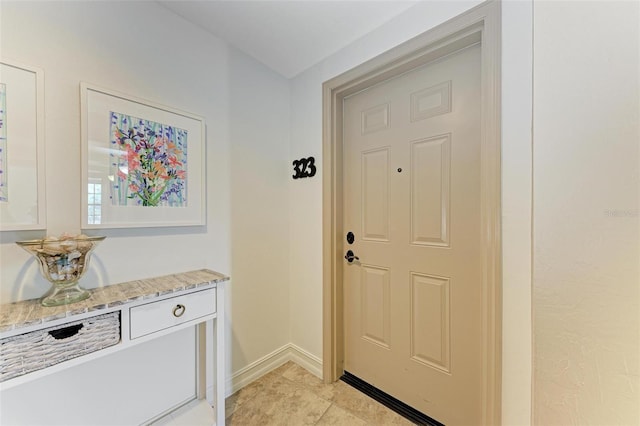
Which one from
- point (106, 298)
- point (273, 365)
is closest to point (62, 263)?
point (106, 298)

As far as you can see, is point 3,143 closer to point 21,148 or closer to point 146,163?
point 21,148

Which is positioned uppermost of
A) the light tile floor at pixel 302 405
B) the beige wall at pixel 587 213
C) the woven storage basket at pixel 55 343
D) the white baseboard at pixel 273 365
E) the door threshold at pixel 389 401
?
the beige wall at pixel 587 213

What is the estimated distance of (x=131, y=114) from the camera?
3.97 feet

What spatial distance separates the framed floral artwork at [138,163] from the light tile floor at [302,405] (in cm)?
112

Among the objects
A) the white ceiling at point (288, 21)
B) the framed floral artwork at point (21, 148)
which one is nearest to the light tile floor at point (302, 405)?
the framed floral artwork at point (21, 148)

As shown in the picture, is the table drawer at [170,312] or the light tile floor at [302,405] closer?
the table drawer at [170,312]

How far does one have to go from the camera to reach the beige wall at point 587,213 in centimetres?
23

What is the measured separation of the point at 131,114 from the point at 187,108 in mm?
294

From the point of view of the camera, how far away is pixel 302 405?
4.98 feet

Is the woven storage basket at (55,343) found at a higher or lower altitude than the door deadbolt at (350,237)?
lower

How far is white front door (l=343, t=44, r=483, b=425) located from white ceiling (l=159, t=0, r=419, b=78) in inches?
13.5

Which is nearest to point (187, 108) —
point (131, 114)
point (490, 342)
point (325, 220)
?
point (131, 114)

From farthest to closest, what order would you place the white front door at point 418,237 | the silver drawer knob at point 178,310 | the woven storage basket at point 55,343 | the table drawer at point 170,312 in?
the white front door at point 418,237 → the silver drawer knob at point 178,310 → the table drawer at point 170,312 → the woven storage basket at point 55,343

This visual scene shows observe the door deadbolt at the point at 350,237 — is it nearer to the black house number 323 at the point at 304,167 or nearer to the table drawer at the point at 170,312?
the black house number 323 at the point at 304,167
